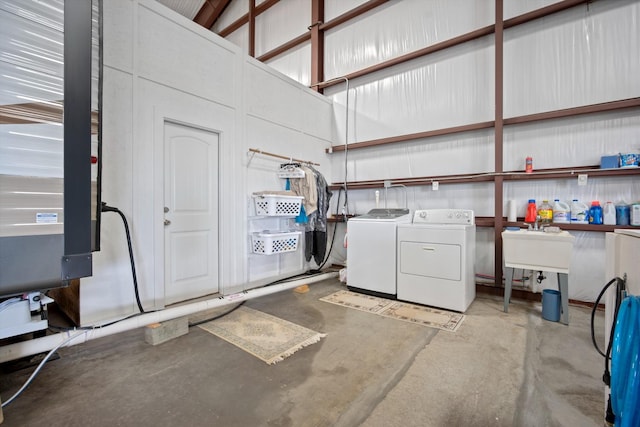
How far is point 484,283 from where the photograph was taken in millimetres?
3424

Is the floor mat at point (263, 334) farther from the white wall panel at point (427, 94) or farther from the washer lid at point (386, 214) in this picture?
the white wall panel at point (427, 94)

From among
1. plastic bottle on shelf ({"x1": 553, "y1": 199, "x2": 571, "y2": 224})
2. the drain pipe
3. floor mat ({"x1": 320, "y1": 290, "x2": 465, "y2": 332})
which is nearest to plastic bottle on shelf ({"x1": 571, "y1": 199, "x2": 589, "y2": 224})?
plastic bottle on shelf ({"x1": 553, "y1": 199, "x2": 571, "y2": 224})

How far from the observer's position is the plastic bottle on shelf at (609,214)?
272 centimetres

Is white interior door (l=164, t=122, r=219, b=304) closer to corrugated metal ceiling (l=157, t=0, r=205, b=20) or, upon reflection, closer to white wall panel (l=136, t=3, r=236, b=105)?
white wall panel (l=136, t=3, r=236, b=105)

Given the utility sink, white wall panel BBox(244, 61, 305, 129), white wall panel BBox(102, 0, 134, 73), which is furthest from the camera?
white wall panel BBox(244, 61, 305, 129)

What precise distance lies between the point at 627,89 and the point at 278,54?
5.25 m

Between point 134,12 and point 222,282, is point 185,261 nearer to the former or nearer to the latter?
point 222,282

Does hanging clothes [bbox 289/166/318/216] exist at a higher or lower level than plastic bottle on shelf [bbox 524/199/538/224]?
higher

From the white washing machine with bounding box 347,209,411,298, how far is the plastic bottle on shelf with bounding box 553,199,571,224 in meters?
1.52

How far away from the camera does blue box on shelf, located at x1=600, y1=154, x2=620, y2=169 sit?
8.83 ft

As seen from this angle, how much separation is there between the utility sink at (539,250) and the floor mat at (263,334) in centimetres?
199

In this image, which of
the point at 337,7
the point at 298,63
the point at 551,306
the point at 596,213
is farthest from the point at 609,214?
the point at 298,63

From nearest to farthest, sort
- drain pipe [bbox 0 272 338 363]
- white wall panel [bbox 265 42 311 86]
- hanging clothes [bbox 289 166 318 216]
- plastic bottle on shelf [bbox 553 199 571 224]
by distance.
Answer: drain pipe [bbox 0 272 338 363] → plastic bottle on shelf [bbox 553 199 571 224] → hanging clothes [bbox 289 166 318 216] → white wall panel [bbox 265 42 311 86]

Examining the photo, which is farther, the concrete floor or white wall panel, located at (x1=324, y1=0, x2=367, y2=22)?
white wall panel, located at (x1=324, y1=0, x2=367, y2=22)
